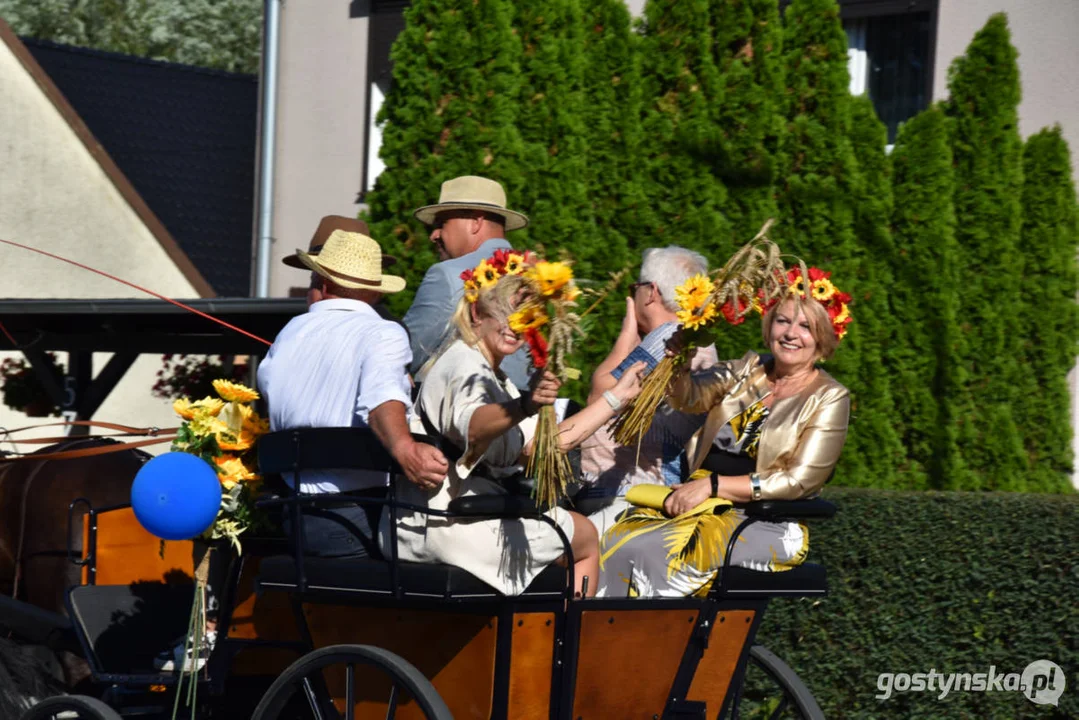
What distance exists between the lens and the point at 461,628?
3.64 m

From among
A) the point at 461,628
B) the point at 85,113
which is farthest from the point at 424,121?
the point at 85,113

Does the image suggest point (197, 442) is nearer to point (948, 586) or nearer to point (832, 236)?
point (948, 586)

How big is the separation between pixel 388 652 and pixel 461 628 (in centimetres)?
21

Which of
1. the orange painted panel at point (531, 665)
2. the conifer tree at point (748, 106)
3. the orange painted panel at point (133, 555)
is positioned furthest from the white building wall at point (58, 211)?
the orange painted panel at point (531, 665)

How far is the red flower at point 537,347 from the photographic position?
3363 mm

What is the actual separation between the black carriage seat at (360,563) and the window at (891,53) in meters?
5.15

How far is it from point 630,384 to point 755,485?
1.65 ft

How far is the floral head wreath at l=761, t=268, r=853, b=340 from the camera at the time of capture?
4289mm

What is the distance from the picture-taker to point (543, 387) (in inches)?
131

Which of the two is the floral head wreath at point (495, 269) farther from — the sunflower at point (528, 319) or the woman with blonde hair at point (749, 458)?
the woman with blonde hair at point (749, 458)

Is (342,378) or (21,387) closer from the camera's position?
(342,378)

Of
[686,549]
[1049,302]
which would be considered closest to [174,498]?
[686,549]

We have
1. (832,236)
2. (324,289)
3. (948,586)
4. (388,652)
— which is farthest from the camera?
(832,236)

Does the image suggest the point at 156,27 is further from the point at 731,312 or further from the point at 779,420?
the point at 731,312
